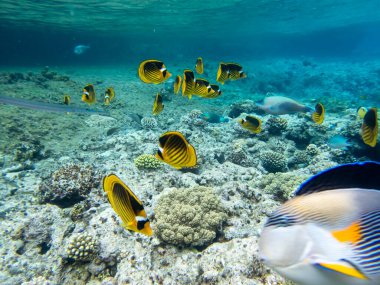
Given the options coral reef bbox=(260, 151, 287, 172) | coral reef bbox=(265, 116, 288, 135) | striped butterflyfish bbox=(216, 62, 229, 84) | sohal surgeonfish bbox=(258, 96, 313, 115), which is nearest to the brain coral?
striped butterflyfish bbox=(216, 62, 229, 84)

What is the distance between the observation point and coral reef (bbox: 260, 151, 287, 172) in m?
8.03

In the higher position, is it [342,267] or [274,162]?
[342,267]

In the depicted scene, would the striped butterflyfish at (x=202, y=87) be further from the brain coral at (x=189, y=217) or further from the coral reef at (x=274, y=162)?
the coral reef at (x=274, y=162)

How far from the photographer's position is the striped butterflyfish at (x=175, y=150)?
9.36 feet

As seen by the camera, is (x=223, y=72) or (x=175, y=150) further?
(x=223, y=72)

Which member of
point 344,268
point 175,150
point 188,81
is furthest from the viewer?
point 188,81

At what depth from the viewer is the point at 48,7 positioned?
107ft

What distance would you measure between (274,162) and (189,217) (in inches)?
187

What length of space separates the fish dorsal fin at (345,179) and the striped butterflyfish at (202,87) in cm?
465

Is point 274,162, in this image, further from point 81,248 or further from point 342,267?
point 342,267

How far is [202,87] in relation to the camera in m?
5.55

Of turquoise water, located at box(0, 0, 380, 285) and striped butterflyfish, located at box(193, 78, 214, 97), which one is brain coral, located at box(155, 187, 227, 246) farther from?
striped butterflyfish, located at box(193, 78, 214, 97)

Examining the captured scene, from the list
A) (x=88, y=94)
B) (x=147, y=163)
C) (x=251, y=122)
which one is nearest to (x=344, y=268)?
(x=251, y=122)

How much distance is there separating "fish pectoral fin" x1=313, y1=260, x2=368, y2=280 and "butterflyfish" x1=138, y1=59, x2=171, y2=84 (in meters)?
4.26
